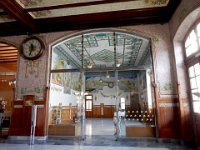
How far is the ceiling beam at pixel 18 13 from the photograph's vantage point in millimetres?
4680

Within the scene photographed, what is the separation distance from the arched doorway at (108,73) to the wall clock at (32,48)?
0.57 m

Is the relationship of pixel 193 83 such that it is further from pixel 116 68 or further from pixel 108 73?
pixel 108 73

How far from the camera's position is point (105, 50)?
860 centimetres

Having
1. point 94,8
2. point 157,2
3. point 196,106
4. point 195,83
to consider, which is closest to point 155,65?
point 195,83

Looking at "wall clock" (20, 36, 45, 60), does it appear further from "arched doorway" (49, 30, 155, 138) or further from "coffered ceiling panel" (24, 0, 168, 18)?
"coffered ceiling panel" (24, 0, 168, 18)

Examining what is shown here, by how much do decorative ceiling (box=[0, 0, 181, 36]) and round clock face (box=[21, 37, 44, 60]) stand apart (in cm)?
35

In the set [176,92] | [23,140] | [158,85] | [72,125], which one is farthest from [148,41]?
[23,140]

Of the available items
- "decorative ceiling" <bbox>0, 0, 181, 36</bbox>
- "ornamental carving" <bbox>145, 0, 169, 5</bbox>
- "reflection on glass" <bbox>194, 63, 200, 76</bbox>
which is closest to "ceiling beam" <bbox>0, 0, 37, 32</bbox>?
"decorative ceiling" <bbox>0, 0, 181, 36</bbox>

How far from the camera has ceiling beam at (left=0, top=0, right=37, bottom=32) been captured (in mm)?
4680

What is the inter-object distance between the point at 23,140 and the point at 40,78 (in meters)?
2.22

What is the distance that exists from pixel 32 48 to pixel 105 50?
3652 millimetres

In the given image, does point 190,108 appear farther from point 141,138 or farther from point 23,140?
point 23,140

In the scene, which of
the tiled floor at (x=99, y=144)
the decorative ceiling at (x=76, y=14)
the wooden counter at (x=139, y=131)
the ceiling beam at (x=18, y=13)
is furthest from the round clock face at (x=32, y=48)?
the wooden counter at (x=139, y=131)

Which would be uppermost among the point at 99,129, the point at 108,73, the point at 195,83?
the point at 108,73
